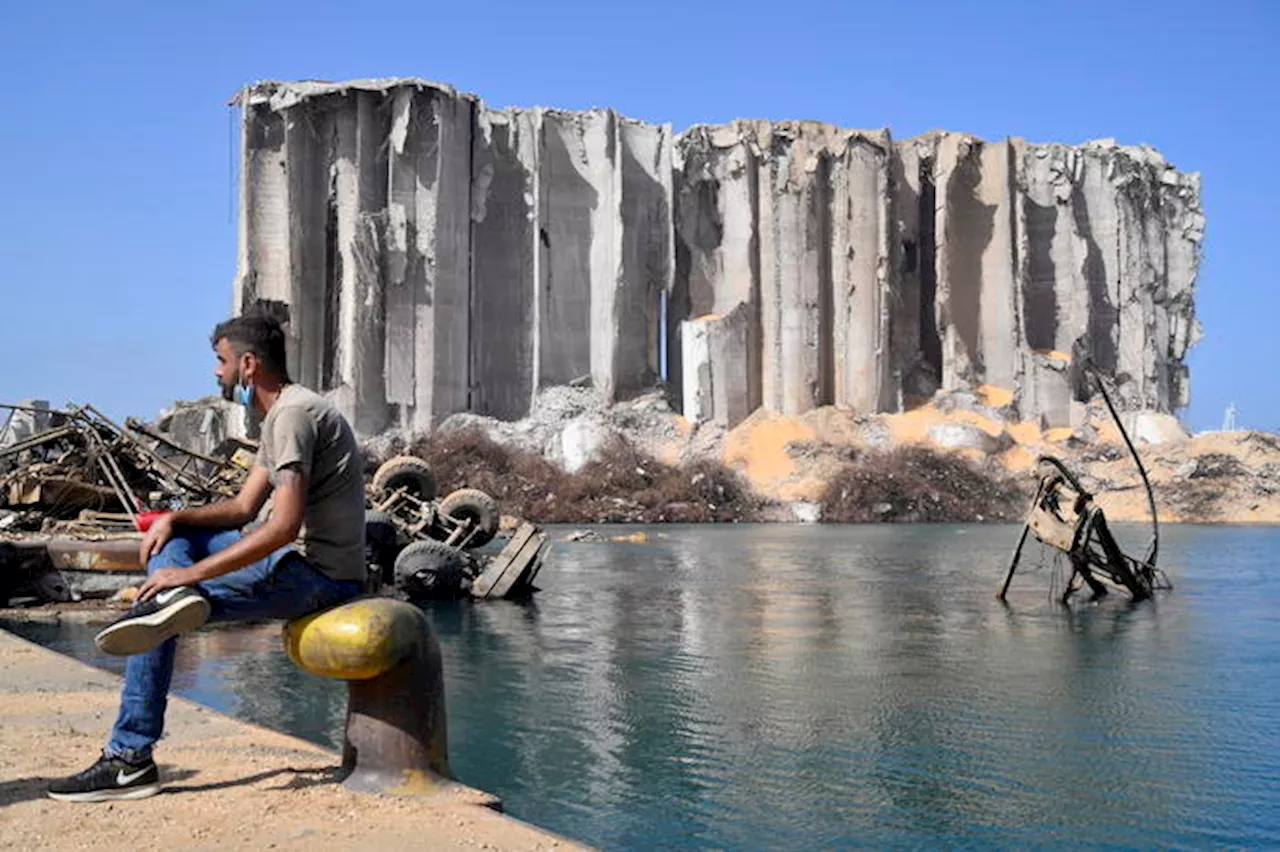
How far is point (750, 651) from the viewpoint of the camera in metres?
14.6

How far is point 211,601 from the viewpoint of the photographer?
489cm

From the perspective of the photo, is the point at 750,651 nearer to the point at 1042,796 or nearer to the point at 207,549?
the point at 1042,796

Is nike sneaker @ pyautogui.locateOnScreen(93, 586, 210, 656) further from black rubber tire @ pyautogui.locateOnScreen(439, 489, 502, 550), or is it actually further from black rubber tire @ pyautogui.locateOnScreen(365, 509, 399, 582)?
black rubber tire @ pyautogui.locateOnScreen(439, 489, 502, 550)

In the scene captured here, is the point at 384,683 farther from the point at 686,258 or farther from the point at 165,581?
the point at 686,258

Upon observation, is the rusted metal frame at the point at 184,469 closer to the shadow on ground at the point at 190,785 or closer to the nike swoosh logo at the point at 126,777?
the shadow on ground at the point at 190,785

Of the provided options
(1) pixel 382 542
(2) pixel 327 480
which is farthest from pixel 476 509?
(2) pixel 327 480

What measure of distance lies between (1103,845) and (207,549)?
517 cm

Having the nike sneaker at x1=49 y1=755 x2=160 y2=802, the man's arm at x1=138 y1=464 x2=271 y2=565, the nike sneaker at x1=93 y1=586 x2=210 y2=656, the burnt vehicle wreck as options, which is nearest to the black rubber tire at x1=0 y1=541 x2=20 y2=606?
the nike sneaker at x1=49 y1=755 x2=160 y2=802

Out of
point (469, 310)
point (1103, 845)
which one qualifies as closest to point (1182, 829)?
point (1103, 845)

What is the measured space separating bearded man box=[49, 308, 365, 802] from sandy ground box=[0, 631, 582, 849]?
249 mm

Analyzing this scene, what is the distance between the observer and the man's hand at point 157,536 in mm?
4934

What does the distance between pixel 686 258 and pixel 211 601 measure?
58588 mm

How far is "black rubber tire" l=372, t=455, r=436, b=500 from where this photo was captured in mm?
22000

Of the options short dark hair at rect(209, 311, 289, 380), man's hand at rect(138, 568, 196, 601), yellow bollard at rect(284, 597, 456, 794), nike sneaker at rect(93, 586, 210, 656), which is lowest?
yellow bollard at rect(284, 597, 456, 794)
